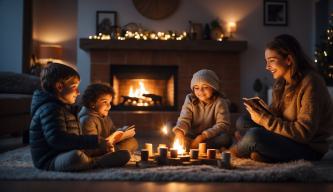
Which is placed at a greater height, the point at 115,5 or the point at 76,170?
the point at 115,5

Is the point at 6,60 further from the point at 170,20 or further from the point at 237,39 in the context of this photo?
the point at 237,39

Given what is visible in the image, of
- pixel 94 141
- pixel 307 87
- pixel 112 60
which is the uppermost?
pixel 112 60

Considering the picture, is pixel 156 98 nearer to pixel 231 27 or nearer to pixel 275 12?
pixel 231 27

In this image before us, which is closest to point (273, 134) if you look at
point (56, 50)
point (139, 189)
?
point (139, 189)

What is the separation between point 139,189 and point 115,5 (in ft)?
13.8

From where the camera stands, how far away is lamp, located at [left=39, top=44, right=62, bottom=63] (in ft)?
18.9

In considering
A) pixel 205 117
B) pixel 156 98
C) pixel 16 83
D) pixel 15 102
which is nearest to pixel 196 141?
pixel 205 117

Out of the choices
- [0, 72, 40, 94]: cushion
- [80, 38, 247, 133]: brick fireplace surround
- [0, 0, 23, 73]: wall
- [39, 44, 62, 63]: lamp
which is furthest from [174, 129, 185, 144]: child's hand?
[0, 0, 23, 73]: wall

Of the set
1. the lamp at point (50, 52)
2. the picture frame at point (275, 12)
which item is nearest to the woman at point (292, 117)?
the picture frame at point (275, 12)

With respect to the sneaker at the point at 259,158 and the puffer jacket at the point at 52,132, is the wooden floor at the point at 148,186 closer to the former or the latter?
the puffer jacket at the point at 52,132

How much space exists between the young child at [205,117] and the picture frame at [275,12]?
2974 mm

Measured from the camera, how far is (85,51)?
18.2ft

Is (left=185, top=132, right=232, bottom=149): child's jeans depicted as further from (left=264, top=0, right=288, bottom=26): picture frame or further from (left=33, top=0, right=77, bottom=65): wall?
(left=33, top=0, right=77, bottom=65): wall

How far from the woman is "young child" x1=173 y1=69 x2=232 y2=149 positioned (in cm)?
37
